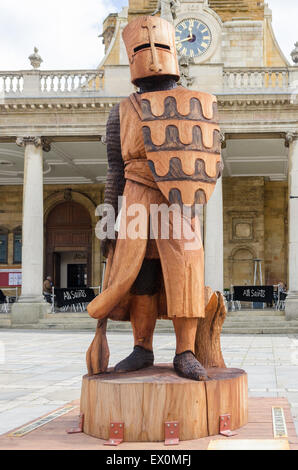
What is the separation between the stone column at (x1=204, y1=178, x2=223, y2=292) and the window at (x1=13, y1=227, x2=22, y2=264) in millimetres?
12605

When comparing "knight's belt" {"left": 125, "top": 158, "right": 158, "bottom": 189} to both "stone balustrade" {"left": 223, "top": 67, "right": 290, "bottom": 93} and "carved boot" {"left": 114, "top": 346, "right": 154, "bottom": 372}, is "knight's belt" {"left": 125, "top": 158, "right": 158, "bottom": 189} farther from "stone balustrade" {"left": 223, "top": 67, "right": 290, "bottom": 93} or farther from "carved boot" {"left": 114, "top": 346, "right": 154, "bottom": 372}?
"stone balustrade" {"left": 223, "top": 67, "right": 290, "bottom": 93}

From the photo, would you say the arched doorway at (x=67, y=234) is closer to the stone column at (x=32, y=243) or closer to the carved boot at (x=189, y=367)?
the stone column at (x=32, y=243)

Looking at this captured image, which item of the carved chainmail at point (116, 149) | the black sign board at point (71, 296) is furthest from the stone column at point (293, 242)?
the carved chainmail at point (116, 149)

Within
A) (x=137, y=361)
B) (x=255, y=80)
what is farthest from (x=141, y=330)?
(x=255, y=80)

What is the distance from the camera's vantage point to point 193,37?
24.1 m

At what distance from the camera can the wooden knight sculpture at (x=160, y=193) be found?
4629 mm

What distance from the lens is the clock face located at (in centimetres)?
2395

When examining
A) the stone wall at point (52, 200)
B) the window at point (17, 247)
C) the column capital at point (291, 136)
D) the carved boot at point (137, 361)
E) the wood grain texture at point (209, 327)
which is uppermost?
the column capital at point (291, 136)

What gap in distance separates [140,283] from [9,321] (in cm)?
1682

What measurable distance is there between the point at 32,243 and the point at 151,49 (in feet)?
54.6

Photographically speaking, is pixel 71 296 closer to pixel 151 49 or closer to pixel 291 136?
pixel 291 136

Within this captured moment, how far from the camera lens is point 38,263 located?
824 inches

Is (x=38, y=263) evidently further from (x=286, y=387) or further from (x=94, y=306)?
(x=94, y=306)

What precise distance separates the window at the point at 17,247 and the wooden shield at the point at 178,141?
87.3 ft
